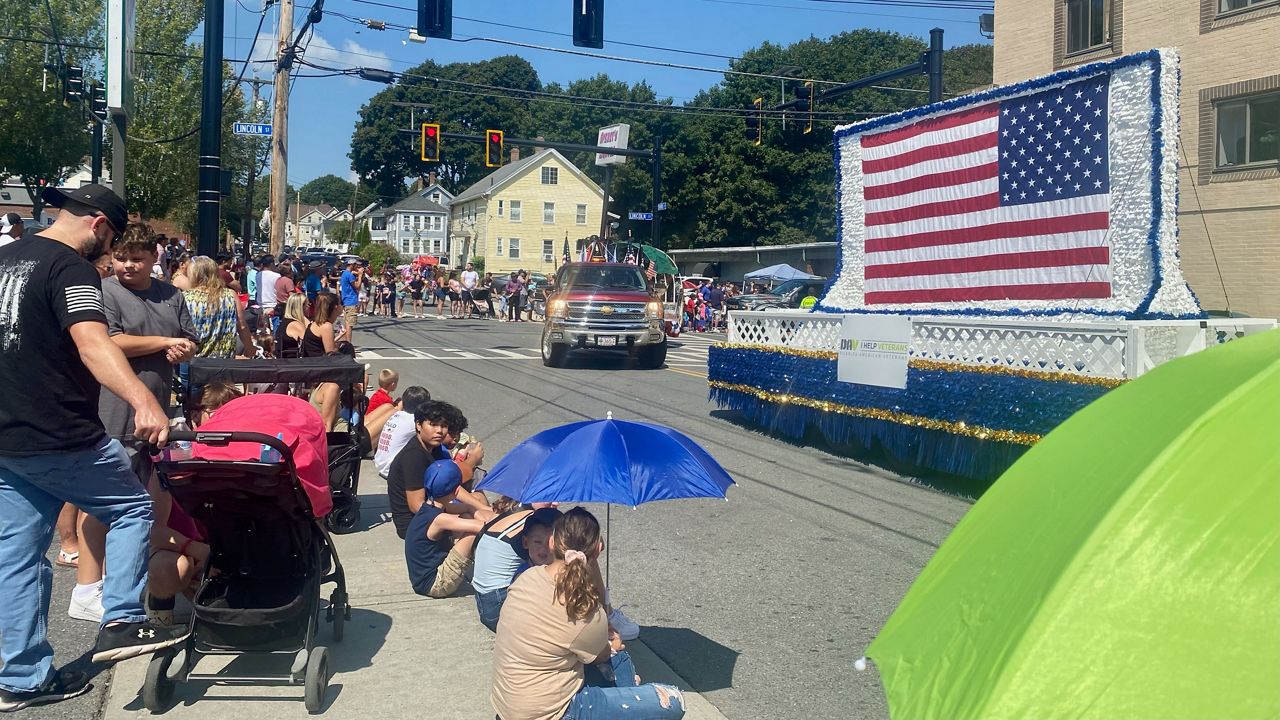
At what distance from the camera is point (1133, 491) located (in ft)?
6.06

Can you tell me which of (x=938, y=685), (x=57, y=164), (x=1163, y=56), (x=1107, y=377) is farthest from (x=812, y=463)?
(x=57, y=164)

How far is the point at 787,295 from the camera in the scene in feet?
111

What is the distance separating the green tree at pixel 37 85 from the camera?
3362 centimetres

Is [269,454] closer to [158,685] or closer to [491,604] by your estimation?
[158,685]

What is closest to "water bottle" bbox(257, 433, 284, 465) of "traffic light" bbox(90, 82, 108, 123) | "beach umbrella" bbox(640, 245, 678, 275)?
"traffic light" bbox(90, 82, 108, 123)

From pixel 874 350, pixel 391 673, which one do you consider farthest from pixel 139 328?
pixel 874 350

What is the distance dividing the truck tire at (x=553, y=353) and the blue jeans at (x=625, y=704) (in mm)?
16619

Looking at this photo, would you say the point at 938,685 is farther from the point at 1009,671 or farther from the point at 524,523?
the point at 524,523

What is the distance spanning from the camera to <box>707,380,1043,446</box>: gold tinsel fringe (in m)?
8.81

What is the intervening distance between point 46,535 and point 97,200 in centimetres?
139

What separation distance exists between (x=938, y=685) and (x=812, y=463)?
8.94 meters

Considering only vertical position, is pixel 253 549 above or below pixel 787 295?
below

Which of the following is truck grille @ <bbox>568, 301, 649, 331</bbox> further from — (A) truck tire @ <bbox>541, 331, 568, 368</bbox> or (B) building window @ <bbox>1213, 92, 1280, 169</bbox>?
(B) building window @ <bbox>1213, 92, 1280, 169</bbox>

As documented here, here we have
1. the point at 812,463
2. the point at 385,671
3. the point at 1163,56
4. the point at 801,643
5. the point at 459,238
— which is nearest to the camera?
the point at 385,671
